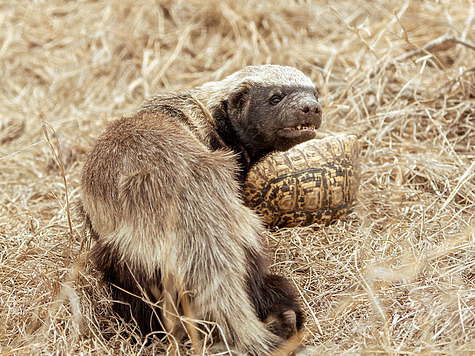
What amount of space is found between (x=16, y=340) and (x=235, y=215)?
48.1 inches

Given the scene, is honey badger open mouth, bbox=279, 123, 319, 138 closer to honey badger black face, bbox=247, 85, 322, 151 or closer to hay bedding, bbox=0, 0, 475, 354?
honey badger black face, bbox=247, 85, 322, 151

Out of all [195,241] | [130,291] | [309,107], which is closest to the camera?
[195,241]

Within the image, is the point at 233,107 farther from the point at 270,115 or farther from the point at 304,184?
the point at 304,184

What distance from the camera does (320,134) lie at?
4.58m

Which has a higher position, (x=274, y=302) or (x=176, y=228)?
(x=176, y=228)

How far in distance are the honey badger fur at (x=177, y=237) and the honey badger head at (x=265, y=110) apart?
17.3 inches

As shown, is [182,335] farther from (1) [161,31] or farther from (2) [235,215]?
(1) [161,31]

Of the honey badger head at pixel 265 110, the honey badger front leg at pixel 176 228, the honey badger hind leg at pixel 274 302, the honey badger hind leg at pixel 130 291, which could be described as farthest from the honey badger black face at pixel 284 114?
the honey badger hind leg at pixel 130 291

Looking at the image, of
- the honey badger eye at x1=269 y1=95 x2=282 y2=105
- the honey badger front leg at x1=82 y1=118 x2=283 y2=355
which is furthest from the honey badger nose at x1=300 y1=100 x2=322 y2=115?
the honey badger front leg at x1=82 y1=118 x2=283 y2=355

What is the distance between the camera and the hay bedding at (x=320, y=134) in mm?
2846

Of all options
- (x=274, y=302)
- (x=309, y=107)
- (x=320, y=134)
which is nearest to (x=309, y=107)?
(x=309, y=107)

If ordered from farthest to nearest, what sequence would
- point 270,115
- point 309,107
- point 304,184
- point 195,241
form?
point 304,184, point 270,115, point 309,107, point 195,241

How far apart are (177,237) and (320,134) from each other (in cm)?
229

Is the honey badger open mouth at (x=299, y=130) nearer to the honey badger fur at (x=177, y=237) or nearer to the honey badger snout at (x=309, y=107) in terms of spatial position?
the honey badger snout at (x=309, y=107)
